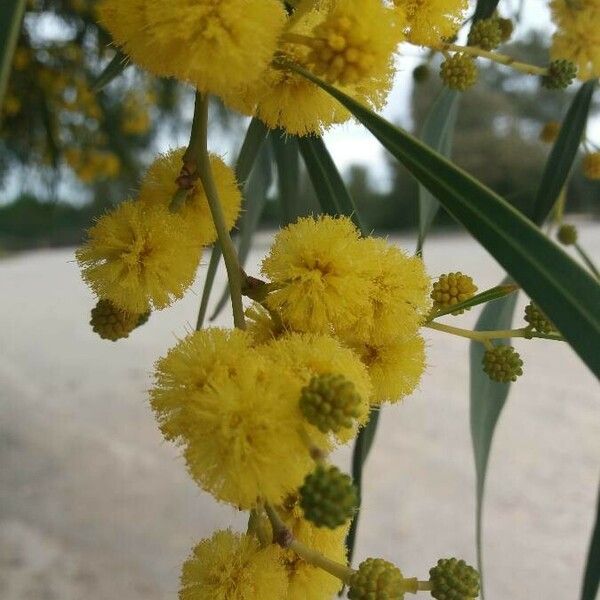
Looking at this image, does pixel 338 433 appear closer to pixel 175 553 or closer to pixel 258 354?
pixel 258 354

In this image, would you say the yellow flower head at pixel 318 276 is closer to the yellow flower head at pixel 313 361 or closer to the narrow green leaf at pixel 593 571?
the yellow flower head at pixel 313 361

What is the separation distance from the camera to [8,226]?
4.48 m

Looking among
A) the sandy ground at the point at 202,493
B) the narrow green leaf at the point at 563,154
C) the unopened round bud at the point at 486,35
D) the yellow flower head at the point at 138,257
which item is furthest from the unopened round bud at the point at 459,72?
the sandy ground at the point at 202,493

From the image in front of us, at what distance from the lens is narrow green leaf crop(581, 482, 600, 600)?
1.63 feet

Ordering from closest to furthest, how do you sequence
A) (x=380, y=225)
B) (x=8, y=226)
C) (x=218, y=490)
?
(x=218, y=490)
(x=380, y=225)
(x=8, y=226)

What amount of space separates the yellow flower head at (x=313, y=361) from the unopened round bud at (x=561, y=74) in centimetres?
30

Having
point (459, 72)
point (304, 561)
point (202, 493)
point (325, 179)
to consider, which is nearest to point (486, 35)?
point (459, 72)

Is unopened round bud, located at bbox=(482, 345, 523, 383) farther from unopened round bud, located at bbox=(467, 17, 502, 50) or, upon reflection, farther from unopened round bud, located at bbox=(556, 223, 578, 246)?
unopened round bud, located at bbox=(556, 223, 578, 246)

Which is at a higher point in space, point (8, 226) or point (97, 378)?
point (8, 226)

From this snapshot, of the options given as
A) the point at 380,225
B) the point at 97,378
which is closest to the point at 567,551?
the point at 97,378

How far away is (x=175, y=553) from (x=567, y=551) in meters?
0.71

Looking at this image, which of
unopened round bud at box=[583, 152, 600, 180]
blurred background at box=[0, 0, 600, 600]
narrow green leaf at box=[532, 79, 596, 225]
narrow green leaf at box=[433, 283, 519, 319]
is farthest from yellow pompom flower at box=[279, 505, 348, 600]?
blurred background at box=[0, 0, 600, 600]

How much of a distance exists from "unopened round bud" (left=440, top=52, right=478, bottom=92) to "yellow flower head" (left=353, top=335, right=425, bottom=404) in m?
0.21

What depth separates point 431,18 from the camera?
1.25 ft
